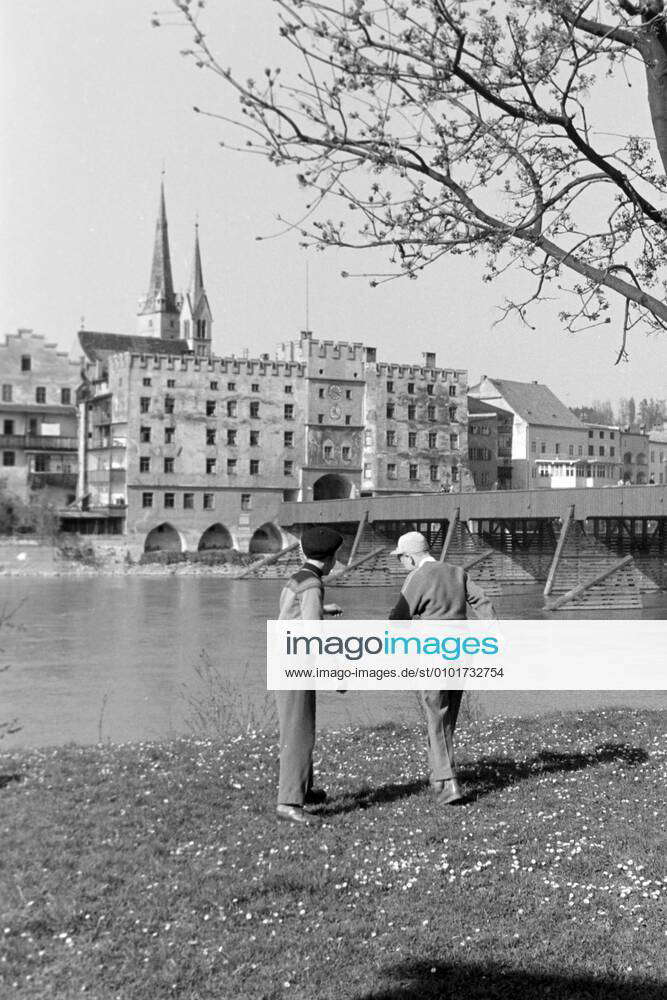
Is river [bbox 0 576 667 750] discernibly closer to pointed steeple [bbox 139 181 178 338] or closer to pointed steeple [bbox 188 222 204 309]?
pointed steeple [bbox 188 222 204 309]

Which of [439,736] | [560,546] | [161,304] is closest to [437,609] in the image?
[439,736]

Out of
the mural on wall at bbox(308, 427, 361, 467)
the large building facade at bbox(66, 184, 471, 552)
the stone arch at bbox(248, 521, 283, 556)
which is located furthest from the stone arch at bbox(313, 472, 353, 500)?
the stone arch at bbox(248, 521, 283, 556)

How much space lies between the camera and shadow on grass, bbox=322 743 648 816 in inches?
242

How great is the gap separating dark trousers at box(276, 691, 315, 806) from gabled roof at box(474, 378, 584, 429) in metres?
74.4

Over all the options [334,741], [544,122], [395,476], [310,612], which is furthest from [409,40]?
[395,476]

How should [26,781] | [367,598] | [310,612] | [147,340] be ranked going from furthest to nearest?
[147,340] → [367,598] → [26,781] → [310,612]

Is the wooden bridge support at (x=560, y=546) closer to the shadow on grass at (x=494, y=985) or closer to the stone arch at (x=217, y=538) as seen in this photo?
the stone arch at (x=217, y=538)

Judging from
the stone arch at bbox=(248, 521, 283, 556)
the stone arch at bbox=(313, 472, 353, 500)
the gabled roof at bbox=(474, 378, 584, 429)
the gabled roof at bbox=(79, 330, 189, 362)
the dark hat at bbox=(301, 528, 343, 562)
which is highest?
the gabled roof at bbox=(79, 330, 189, 362)

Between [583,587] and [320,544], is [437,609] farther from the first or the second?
[583,587]

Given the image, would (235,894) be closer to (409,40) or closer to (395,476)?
(409,40)

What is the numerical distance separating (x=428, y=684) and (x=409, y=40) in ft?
12.5

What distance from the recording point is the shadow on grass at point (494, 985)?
3.75 metres

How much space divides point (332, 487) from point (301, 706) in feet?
210

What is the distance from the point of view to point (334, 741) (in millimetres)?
8406
